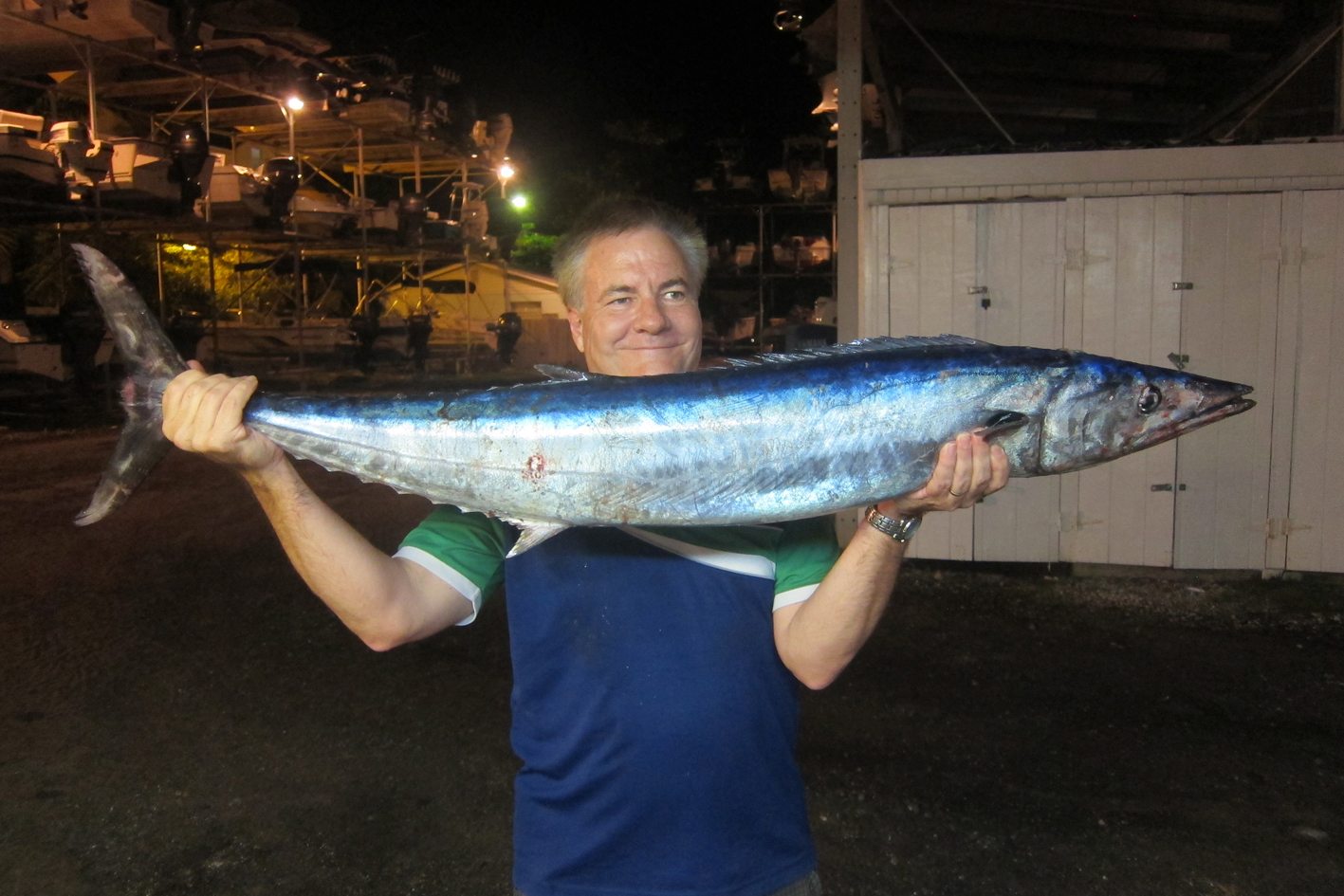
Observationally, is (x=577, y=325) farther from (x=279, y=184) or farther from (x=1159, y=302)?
(x=279, y=184)

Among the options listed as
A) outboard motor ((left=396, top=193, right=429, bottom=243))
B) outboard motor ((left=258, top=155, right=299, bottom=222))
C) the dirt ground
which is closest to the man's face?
the dirt ground

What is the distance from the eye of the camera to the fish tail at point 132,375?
2.25m

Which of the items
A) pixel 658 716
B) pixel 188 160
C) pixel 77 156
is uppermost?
pixel 188 160

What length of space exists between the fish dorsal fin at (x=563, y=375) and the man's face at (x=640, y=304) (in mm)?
135

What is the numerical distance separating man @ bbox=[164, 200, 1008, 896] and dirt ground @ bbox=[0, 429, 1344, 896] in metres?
1.88

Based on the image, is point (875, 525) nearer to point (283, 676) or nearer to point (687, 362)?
point (687, 362)

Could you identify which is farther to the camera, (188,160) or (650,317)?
(188,160)

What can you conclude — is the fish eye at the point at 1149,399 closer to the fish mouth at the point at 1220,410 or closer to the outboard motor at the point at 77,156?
the fish mouth at the point at 1220,410

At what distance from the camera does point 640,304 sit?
2289mm

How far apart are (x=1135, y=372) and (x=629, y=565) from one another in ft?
4.13

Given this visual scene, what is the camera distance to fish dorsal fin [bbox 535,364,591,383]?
2.23 meters

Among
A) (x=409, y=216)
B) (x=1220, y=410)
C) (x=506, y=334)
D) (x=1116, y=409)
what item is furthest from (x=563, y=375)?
(x=506, y=334)

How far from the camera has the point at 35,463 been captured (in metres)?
10.6

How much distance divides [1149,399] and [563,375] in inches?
53.7
